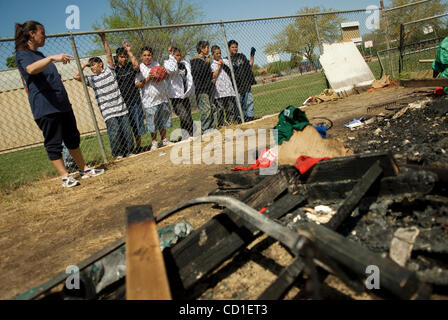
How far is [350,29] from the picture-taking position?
11.9 metres

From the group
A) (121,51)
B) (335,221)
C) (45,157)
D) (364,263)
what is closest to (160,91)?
(121,51)

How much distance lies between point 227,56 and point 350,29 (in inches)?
277

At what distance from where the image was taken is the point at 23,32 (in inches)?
161

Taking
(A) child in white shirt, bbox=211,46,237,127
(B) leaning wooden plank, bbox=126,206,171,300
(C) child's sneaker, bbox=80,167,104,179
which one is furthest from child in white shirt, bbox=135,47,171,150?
(B) leaning wooden plank, bbox=126,206,171,300

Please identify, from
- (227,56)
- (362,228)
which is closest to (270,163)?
(362,228)

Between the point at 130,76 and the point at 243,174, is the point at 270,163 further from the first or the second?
the point at 130,76

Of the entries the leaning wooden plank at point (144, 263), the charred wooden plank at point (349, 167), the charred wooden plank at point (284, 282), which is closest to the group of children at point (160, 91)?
the charred wooden plank at point (349, 167)

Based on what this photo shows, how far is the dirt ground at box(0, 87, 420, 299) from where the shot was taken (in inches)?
77.3

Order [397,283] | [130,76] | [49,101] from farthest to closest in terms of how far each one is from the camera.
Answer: [130,76] → [49,101] → [397,283]

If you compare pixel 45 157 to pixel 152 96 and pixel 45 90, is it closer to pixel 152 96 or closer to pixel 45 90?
pixel 152 96

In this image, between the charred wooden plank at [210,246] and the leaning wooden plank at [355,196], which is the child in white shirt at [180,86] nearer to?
the charred wooden plank at [210,246]

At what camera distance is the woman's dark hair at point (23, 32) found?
408 centimetres

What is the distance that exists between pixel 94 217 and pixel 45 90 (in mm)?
2160

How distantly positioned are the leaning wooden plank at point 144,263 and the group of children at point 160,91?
462 centimetres
